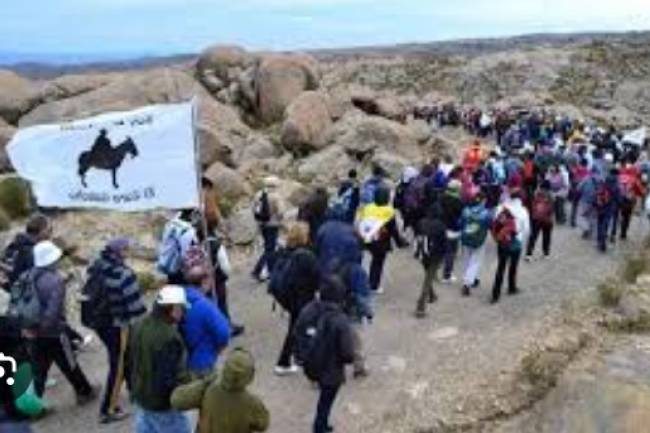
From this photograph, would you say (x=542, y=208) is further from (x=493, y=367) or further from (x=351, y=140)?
(x=351, y=140)

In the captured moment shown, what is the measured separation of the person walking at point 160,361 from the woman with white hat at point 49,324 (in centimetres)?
267

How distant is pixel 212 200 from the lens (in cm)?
1658

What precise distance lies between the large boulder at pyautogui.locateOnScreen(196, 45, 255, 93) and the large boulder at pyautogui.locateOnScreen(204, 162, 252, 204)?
10.6 m

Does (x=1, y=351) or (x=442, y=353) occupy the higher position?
(x=1, y=351)

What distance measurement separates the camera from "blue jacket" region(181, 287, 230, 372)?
Answer: 10523 mm

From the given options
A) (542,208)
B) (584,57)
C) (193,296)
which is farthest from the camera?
(584,57)

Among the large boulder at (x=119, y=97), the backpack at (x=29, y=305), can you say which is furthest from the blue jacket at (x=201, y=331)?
the large boulder at (x=119, y=97)

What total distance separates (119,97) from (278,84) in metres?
6.71

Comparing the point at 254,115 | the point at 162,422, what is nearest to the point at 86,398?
the point at 162,422

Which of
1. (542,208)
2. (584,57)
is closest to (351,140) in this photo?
(542,208)

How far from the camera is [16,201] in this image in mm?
24172

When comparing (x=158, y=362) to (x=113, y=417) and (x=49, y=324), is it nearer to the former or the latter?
(x=49, y=324)

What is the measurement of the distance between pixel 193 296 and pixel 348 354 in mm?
1592

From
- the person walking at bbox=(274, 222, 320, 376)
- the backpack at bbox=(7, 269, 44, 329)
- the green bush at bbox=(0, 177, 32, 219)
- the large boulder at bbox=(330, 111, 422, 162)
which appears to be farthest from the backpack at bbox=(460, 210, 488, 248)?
the large boulder at bbox=(330, 111, 422, 162)
